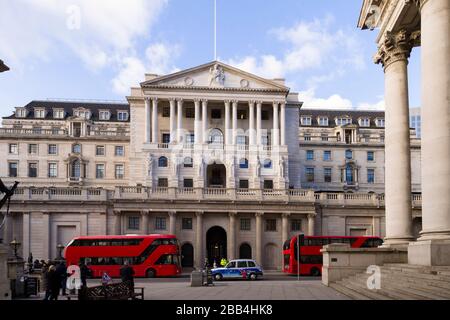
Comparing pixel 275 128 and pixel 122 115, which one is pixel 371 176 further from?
pixel 122 115

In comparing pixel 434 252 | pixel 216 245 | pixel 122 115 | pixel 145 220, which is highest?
pixel 122 115

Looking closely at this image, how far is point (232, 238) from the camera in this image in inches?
2847

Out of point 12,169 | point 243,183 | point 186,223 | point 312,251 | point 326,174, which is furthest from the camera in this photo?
point 326,174

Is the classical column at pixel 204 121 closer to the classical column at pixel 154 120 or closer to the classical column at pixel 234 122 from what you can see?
the classical column at pixel 234 122

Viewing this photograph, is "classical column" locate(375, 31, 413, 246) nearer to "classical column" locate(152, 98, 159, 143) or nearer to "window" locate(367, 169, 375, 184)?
"classical column" locate(152, 98, 159, 143)

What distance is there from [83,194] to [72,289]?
40026 mm

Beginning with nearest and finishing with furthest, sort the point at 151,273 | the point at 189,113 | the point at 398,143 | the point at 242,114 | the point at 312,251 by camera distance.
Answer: the point at 398,143, the point at 151,273, the point at 312,251, the point at 189,113, the point at 242,114

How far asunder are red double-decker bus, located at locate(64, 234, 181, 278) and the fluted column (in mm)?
15129

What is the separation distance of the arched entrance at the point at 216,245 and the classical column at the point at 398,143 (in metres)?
47.1

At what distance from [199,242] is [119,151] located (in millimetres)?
36744

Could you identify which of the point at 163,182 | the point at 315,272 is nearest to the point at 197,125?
the point at 163,182

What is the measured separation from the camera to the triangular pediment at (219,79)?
8962 cm

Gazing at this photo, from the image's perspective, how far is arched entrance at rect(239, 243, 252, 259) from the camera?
7394 centimetres

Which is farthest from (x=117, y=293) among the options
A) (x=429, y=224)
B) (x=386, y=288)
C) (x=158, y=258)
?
(x=158, y=258)
